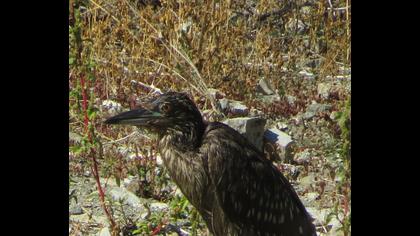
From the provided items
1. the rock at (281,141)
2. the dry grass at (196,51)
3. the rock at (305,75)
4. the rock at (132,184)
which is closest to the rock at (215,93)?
the dry grass at (196,51)

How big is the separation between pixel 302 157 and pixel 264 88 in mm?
318

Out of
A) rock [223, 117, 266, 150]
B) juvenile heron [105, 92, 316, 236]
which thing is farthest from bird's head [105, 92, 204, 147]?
rock [223, 117, 266, 150]

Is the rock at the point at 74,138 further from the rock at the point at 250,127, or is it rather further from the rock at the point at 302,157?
the rock at the point at 302,157

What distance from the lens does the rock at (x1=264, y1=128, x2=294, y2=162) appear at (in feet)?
17.6

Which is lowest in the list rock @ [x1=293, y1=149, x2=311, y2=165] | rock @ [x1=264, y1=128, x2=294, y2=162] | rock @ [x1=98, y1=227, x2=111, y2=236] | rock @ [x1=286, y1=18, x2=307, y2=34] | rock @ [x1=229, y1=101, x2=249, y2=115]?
rock @ [x1=98, y1=227, x2=111, y2=236]

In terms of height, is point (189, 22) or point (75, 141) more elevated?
point (189, 22)

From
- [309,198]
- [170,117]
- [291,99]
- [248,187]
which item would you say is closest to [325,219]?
[309,198]

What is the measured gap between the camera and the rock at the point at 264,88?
5.48 metres

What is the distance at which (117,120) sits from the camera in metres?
5.14

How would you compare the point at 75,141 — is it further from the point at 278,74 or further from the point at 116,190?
the point at 278,74

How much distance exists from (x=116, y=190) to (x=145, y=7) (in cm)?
75

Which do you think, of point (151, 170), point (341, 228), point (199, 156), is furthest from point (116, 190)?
point (341, 228)

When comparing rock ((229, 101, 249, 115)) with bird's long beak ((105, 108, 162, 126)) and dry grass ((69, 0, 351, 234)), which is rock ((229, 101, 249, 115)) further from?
bird's long beak ((105, 108, 162, 126))

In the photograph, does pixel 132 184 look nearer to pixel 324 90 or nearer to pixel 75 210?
pixel 75 210
